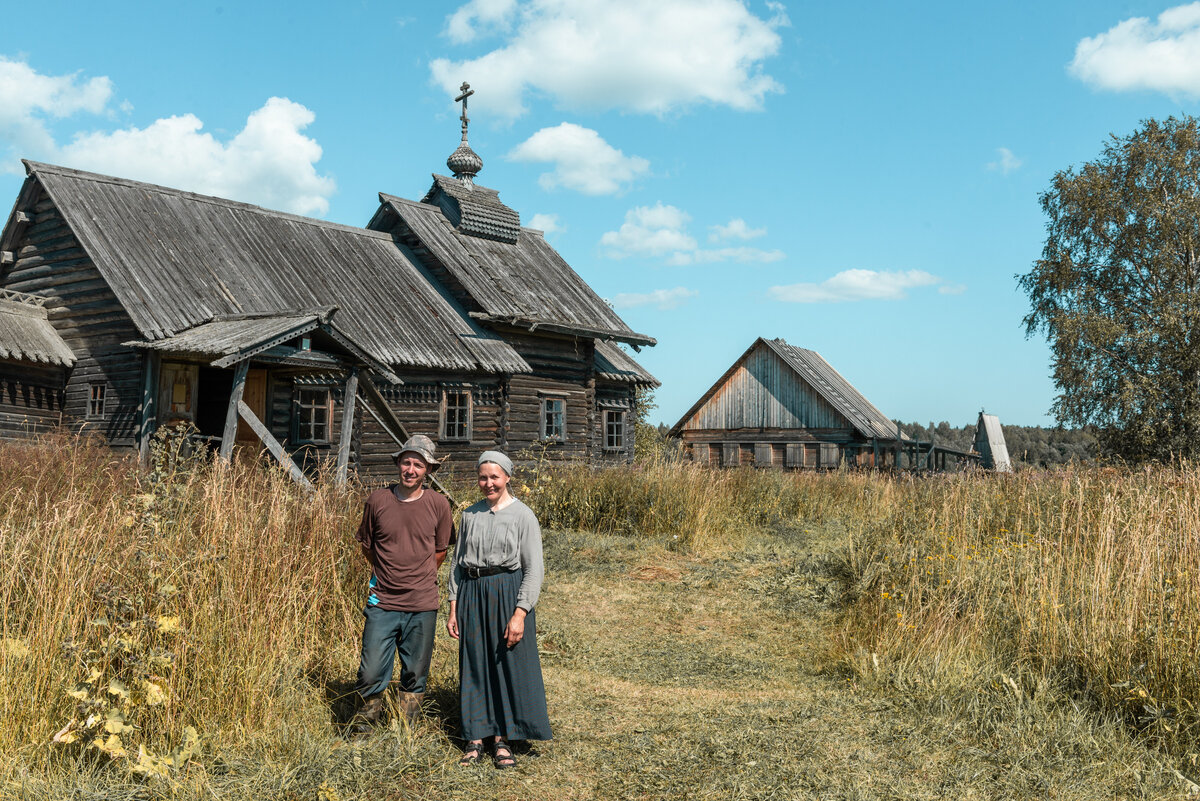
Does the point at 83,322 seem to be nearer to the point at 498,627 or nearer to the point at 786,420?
the point at 498,627

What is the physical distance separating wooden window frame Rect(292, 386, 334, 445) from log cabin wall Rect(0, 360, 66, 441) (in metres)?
3.88

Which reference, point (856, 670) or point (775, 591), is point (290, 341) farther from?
point (856, 670)

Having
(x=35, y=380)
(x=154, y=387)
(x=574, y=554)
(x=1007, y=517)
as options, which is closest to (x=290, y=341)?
(x=154, y=387)

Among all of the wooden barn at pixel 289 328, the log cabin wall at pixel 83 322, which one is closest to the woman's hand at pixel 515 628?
the wooden barn at pixel 289 328

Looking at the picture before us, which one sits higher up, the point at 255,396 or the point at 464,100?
the point at 464,100

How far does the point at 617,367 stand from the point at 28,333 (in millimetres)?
13255

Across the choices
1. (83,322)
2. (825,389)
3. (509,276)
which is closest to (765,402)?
(825,389)

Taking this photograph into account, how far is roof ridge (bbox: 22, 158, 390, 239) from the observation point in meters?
15.9

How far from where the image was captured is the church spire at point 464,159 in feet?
80.9

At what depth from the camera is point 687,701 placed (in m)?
5.89

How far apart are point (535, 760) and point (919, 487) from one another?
9.64 m

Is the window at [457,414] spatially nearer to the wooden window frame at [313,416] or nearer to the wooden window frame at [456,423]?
the wooden window frame at [456,423]

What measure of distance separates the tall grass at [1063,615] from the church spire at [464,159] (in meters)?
19.4

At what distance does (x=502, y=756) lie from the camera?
4625mm
